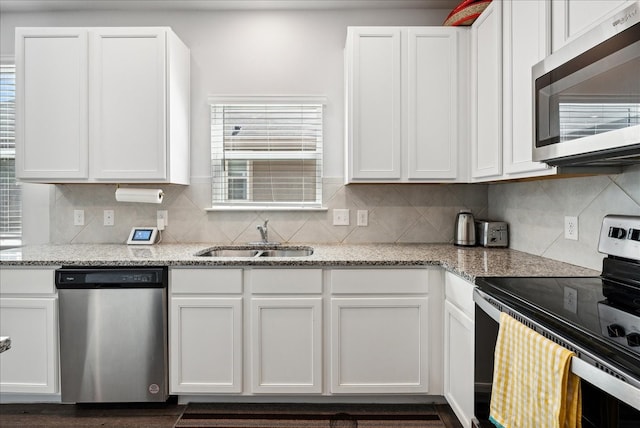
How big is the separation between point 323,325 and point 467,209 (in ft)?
4.55

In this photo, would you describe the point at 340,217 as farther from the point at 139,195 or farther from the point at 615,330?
the point at 615,330

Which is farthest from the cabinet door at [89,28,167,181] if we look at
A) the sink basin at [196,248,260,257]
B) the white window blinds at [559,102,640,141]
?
the white window blinds at [559,102,640,141]

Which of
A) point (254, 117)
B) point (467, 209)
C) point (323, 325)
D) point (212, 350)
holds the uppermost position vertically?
point (254, 117)

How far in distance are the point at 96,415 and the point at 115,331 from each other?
0.48 metres

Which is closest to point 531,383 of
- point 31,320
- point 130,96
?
point 31,320

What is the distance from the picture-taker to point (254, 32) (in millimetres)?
2902

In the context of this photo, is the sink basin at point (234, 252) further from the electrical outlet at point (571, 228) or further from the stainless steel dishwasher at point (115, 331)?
the electrical outlet at point (571, 228)

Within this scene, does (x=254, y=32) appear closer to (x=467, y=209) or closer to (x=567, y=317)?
(x=467, y=209)

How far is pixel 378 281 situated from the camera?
7.21ft

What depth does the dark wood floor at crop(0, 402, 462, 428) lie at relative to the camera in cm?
214

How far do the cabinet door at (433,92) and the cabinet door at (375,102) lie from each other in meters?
0.09

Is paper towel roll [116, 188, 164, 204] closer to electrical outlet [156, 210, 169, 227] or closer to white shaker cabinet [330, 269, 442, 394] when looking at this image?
electrical outlet [156, 210, 169, 227]

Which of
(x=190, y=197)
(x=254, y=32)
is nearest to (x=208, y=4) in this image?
(x=254, y=32)

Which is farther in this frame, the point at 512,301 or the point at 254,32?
the point at 254,32
